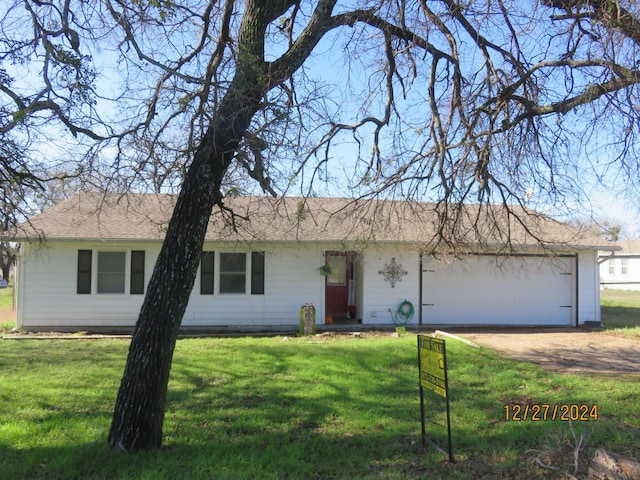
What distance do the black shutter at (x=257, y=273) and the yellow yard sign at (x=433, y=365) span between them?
31.6ft

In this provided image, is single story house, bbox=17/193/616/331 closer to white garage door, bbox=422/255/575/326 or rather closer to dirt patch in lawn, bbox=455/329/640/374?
white garage door, bbox=422/255/575/326

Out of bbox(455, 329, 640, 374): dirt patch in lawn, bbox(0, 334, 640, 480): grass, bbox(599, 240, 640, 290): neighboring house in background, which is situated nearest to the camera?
bbox(0, 334, 640, 480): grass

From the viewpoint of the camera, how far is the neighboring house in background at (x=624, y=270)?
43.7m

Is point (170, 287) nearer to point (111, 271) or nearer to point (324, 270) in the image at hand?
point (324, 270)

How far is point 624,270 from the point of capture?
46250mm

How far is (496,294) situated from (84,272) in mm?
12268

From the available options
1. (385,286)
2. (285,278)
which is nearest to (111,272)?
(285,278)

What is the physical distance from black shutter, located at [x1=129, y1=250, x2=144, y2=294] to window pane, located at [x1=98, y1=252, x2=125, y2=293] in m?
0.35

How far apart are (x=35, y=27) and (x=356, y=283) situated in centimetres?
1207

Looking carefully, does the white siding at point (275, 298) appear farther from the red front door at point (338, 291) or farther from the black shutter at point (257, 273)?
the red front door at point (338, 291)

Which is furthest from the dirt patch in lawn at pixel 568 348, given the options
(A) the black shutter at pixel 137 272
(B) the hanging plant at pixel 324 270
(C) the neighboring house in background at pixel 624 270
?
(C) the neighboring house in background at pixel 624 270

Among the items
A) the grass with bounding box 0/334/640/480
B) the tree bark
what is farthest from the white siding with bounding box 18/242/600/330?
the tree bark

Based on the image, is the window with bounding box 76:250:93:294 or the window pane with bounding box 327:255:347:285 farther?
the window pane with bounding box 327:255:347:285
